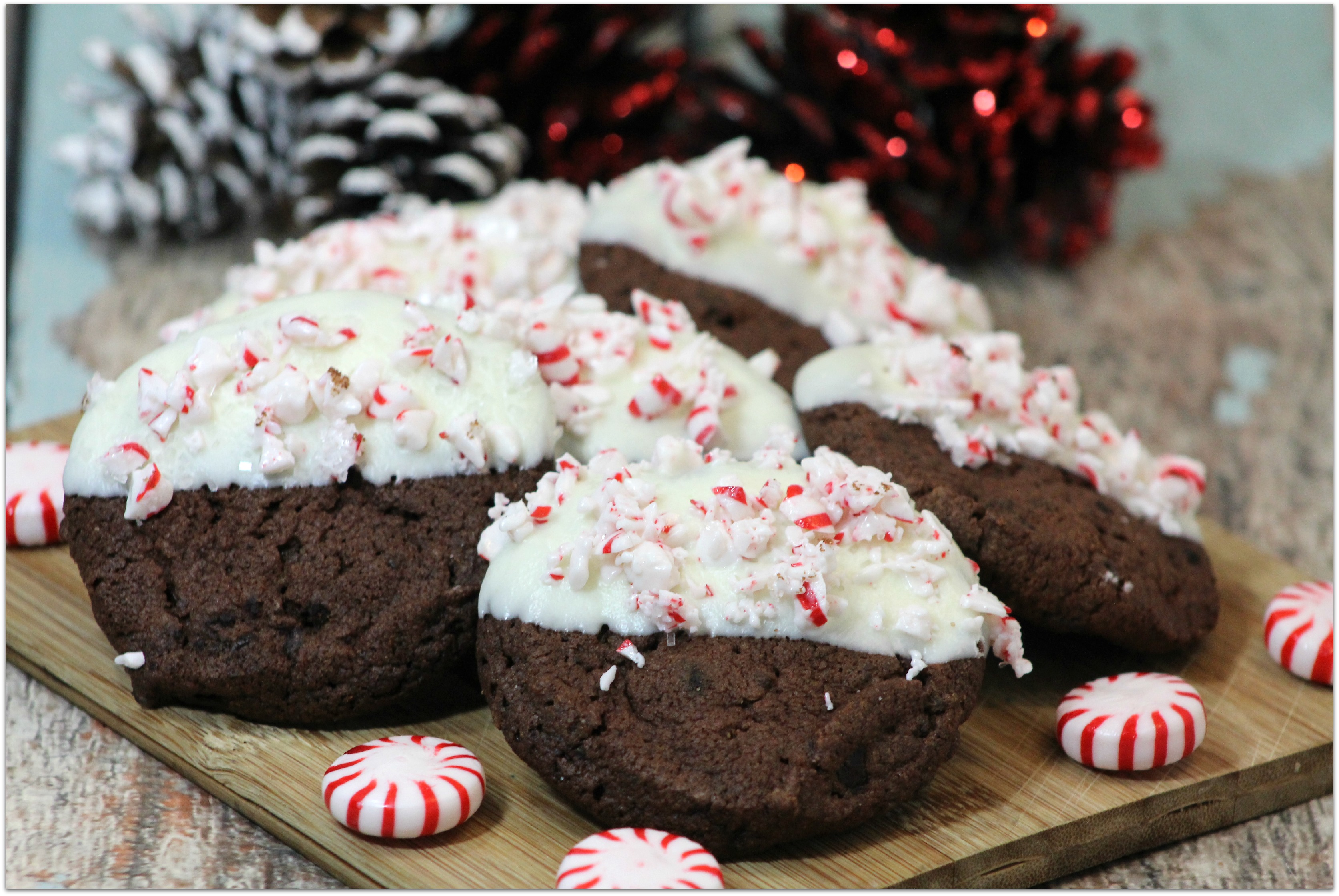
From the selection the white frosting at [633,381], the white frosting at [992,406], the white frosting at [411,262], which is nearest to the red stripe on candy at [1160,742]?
the white frosting at [992,406]

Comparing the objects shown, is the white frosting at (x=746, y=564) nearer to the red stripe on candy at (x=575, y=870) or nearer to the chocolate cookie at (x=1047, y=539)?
the chocolate cookie at (x=1047, y=539)

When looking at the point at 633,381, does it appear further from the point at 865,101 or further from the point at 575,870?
the point at 865,101

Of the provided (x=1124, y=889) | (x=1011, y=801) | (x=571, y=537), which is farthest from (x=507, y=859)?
(x=1124, y=889)

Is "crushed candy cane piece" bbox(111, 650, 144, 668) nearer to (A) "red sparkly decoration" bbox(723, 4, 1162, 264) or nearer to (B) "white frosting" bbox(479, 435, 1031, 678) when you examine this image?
(B) "white frosting" bbox(479, 435, 1031, 678)

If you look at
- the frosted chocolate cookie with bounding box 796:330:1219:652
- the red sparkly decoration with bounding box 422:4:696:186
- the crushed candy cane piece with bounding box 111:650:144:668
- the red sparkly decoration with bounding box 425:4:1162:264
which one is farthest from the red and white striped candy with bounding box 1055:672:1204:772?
the red sparkly decoration with bounding box 422:4:696:186

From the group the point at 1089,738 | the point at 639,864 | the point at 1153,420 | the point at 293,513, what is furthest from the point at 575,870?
the point at 1153,420

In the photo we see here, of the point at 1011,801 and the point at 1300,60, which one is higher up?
the point at 1300,60

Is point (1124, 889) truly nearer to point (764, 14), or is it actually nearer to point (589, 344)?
point (589, 344)
